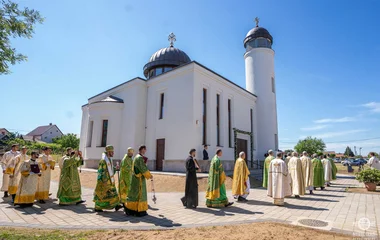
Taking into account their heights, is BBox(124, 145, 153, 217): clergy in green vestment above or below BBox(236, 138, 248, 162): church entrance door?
below

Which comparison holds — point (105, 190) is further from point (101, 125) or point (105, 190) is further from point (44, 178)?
point (101, 125)

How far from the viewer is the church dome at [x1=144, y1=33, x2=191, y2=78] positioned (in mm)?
22359

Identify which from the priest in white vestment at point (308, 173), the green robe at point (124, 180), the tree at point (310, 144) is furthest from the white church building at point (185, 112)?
the tree at point (310, 144)

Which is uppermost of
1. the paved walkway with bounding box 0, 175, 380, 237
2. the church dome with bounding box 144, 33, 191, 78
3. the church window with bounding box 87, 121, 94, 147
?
the church dome with bounding box 144, 33, 191, 78

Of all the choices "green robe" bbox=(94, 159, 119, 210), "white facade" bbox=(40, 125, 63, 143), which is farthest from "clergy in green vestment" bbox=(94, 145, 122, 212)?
"white facade" bbox=(40, 125, 63, 143)

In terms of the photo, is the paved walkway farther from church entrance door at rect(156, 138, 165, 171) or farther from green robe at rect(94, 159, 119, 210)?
church entrance door at rect(156, 138, 165, 171)

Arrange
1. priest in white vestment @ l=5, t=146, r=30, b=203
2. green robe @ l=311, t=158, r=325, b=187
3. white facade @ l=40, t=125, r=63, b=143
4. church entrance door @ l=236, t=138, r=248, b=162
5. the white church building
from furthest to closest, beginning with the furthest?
1. white facade @ l=40, t=125, r=63, b=143
2. church entrance door @ l=236, t=138, r=248, b=162
3. the white church building
4. green robe @ l=311, t=158, r=325, b=187
5. priest in white vestment @ l=5, t=146, r=30, b=203

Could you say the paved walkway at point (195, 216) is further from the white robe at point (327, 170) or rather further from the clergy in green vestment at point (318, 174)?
the white robe at point (327, 170)

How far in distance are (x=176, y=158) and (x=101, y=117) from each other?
8271mm

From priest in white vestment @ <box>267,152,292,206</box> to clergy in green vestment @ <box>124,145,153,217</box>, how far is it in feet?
14.5

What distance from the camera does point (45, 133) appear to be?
72.3 metres

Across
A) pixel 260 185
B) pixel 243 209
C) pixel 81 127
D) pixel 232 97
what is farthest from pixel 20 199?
pixel 81 127

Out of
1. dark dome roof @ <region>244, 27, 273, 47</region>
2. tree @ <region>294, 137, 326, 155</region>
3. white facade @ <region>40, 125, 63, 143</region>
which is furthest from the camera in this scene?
white facade @ <region>40, 125, 63, 143</region>

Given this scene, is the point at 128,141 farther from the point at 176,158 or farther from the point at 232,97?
the point at 232,97
